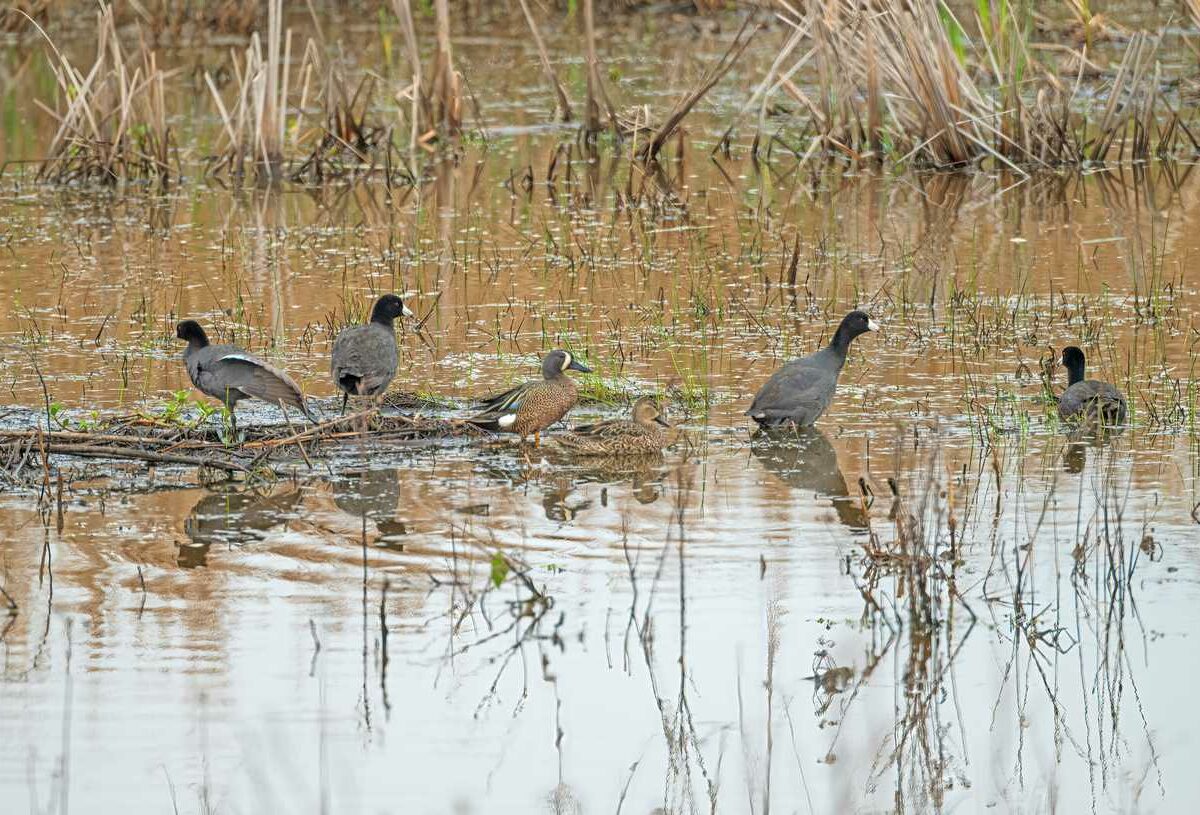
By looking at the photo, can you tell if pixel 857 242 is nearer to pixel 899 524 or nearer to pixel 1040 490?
pixel 1040 490

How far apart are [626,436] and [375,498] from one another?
119cm

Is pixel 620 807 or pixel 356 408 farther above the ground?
pixel 356 408

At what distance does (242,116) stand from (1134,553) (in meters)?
11.1

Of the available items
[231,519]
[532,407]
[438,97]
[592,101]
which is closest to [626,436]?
[532,407]

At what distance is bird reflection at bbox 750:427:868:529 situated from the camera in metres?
7.54

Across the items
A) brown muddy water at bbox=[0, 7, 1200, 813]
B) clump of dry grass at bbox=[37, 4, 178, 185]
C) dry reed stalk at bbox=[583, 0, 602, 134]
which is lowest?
brown muddy water at bbox=[0, 7, 1200, 813]

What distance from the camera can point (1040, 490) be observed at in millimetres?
7613

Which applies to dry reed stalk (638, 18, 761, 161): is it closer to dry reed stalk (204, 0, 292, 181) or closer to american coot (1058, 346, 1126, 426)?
dry reed stalk (204, 0, 292, 181)

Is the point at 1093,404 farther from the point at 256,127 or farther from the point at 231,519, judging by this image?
the point at 256,127

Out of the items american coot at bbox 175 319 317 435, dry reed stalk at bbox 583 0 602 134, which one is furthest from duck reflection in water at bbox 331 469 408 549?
dry reed stalk at bbox 583 0 602 134

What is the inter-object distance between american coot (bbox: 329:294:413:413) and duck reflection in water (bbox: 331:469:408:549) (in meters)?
0.90

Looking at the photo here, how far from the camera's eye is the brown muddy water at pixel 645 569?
516cm

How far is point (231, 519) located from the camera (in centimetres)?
745

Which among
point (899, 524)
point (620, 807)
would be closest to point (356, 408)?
point (899, 524)
